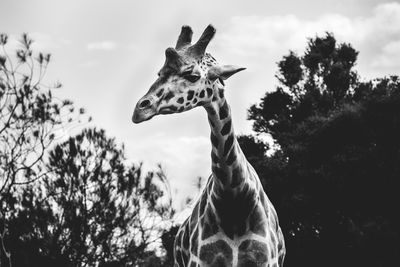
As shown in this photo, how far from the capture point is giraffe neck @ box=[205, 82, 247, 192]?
13.1ft

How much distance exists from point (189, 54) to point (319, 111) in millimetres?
22900

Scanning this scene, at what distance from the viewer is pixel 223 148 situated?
13.4ft

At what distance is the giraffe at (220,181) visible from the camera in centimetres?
365

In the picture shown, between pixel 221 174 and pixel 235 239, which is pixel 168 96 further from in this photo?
pixel 235 239

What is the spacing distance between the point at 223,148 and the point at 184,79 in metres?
0.72

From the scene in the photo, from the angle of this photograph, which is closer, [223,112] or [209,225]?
[223,112]

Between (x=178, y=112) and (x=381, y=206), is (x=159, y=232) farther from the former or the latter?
(x=381, y=206)

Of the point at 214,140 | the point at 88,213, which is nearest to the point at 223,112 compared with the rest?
the point at 214,140

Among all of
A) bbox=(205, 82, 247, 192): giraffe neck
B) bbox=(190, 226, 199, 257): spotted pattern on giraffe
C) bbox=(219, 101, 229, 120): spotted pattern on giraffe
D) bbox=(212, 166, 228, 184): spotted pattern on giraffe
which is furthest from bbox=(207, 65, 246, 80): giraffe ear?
bbox=(190, 226, 199, 257): spotted pattern on giraffe

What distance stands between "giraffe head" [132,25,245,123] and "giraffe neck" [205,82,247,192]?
0.42ft

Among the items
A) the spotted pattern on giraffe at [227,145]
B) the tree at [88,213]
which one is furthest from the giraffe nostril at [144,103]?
the tree at [88,213]

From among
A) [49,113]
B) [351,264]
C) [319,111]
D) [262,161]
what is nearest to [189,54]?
[49,113]

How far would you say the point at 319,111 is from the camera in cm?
2589

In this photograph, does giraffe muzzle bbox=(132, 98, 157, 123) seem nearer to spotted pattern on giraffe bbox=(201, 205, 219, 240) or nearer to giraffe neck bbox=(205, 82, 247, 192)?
giraffe neck bbox=(205, 82, 247, 192)
